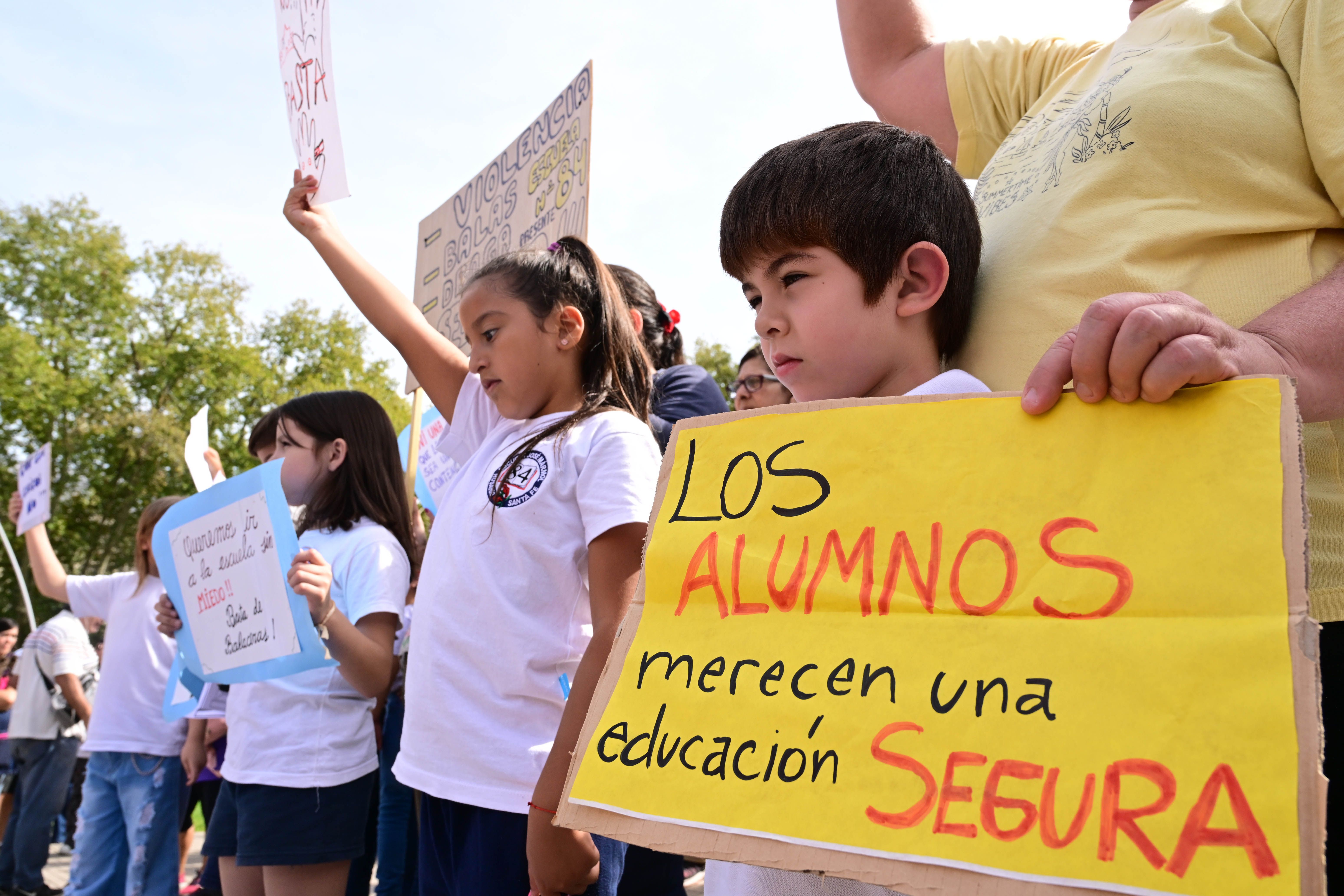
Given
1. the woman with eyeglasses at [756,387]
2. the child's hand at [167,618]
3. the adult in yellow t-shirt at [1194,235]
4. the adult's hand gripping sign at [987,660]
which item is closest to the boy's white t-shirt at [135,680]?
the child's hand at [167,618]

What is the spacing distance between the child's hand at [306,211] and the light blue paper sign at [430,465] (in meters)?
1.30

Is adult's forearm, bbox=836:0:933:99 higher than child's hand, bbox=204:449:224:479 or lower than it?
higher

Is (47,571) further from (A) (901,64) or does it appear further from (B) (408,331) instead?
(A) (901,64)

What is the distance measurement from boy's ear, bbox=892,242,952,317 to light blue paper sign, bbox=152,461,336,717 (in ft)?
5.43

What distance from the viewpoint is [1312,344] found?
86cm

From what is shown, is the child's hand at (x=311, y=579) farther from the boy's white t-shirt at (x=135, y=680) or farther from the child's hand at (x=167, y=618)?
the boy's white t-shirt at (x=135, y=680)

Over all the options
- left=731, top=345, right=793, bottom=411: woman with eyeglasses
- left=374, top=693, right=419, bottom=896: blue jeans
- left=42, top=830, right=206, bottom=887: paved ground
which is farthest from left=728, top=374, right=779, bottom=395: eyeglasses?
left=42, top=830, right=206, bottom=887: paved ground

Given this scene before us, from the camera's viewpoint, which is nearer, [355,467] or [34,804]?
[355,467]

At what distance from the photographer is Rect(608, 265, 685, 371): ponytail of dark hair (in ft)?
10.4

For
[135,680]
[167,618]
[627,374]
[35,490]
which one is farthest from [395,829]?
[35,490]

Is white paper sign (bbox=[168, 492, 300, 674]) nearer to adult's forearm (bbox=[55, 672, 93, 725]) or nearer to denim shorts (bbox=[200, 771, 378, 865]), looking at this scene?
denim shorts (bbox=[200, 771, 378, 865])

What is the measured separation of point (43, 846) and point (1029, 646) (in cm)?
727

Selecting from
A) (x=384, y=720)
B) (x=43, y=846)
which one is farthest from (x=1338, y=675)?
→ (x=43, y=846)

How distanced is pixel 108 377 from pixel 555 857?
25.7 meters
